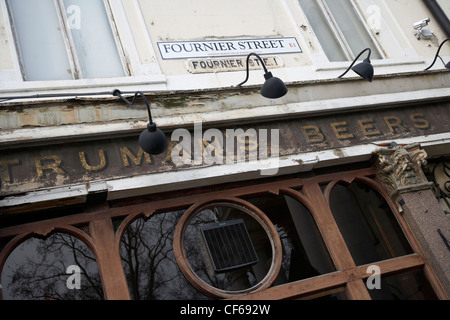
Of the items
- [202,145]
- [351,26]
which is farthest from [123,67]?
[351,26]

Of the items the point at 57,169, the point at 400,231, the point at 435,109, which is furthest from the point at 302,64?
the point at 57,169

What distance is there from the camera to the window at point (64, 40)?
544 centimetres

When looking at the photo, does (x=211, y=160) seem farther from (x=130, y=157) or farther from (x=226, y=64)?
(x=226, y=64)

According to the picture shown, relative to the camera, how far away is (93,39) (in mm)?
5863

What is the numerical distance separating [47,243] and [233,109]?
2.63 metres

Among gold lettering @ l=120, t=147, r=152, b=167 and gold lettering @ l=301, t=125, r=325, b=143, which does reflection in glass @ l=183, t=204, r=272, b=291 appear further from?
gold lettering @ l=301, t=125, r=325, b=143

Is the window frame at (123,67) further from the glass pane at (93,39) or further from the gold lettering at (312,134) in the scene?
the gold lettering at (312,134)

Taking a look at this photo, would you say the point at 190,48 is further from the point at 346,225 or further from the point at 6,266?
the point at 6,266

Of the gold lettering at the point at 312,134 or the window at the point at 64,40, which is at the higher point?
the window at the point at 64,40

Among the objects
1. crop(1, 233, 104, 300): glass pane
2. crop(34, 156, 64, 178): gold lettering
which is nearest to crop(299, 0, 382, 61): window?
crop(34, 156, 64, 178): gold lettering

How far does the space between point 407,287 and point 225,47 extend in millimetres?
3916

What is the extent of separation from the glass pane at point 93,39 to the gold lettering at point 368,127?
3290mm

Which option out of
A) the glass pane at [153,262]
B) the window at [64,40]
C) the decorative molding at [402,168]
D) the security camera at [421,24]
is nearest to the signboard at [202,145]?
the decorative molding at [402,168]

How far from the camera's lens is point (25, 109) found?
4.68 m
